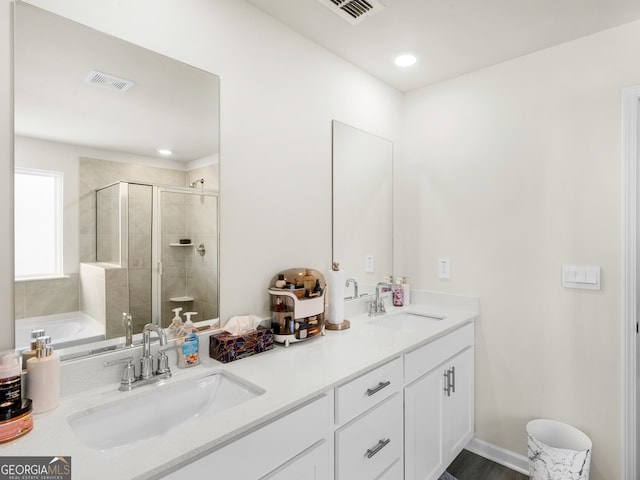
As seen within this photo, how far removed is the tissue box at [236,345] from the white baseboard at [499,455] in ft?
5.48

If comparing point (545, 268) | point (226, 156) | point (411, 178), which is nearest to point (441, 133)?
point (411, 178)

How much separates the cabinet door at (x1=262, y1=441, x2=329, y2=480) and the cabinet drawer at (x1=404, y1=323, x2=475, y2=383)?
585mm

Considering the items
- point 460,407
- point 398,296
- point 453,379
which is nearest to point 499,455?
point 460,407

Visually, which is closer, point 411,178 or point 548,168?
point 548,168

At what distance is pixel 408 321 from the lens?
92.8 inches

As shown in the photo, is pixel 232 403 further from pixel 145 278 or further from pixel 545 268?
pixel 545 268

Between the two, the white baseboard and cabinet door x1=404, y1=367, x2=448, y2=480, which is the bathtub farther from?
the white baseboard

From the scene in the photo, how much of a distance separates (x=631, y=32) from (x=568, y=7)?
1.39 feet

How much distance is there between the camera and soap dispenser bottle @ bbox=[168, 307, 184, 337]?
1409 millimetres

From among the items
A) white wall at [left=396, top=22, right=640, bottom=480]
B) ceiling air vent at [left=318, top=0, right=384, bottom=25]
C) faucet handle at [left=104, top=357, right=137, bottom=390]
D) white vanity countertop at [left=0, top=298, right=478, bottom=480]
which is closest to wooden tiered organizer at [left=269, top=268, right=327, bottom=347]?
white vanity countertop at [left=0, top=298, right=478, bottom=480]

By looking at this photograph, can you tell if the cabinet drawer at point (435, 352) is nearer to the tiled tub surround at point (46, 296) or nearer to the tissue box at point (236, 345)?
the tissue box at point (236, 345)

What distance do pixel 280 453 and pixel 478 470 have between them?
5.53 feet

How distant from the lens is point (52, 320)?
115 centimetres

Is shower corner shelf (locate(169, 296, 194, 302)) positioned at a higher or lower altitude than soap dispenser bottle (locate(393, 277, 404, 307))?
higher
